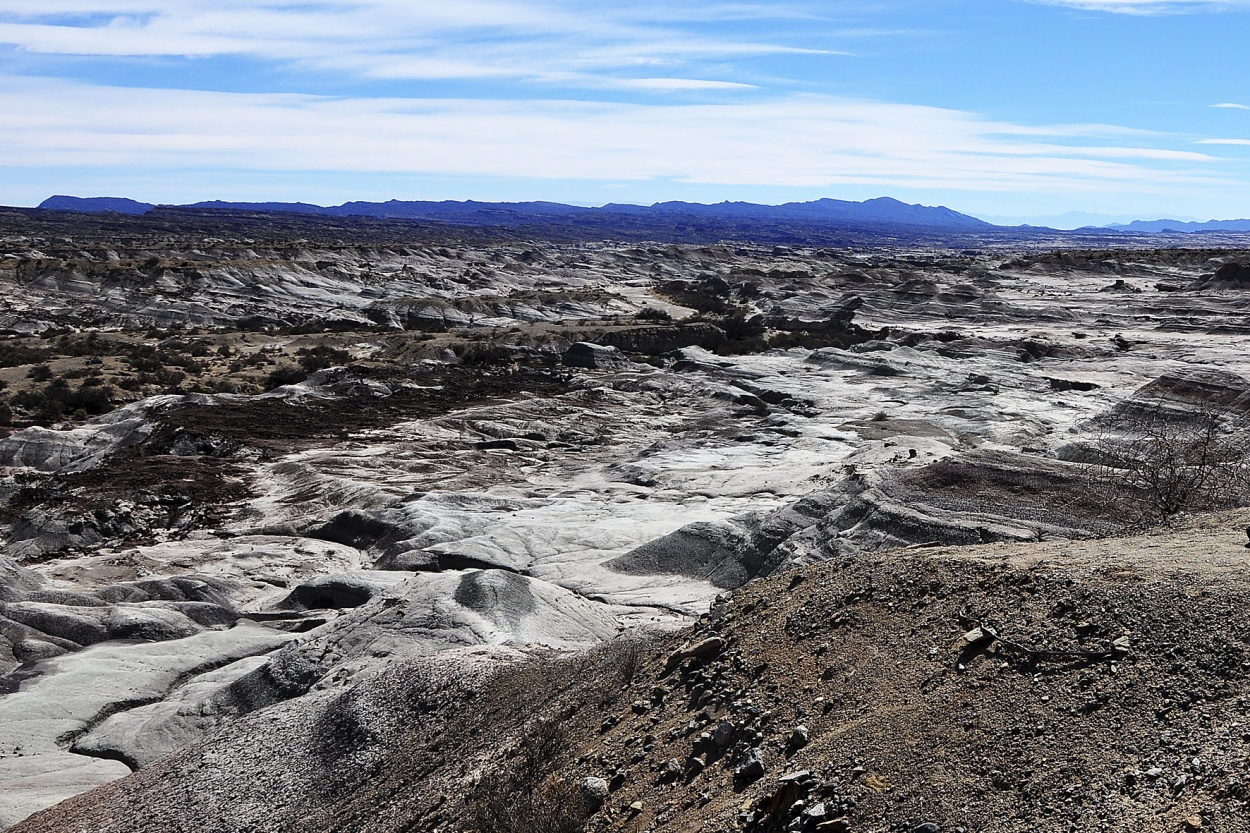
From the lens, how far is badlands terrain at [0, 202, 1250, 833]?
620 centimetres

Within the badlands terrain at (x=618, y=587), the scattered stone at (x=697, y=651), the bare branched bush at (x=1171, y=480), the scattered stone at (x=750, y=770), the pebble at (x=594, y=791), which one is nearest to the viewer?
the badlands terrain at (x=618, y=587)

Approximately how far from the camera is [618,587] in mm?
17562

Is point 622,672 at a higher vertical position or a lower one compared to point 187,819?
higher

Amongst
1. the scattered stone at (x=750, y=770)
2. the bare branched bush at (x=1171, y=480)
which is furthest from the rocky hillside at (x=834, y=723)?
the bare branched bush at (x=1171, y=480)

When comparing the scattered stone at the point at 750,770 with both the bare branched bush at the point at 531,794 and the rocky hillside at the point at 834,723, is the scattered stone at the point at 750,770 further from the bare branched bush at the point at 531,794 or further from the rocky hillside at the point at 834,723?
the bare branched bush at the point at 531,794

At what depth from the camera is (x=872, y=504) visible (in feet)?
55.6

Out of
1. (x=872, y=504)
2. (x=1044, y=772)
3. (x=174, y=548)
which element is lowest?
(x=174, y=548)

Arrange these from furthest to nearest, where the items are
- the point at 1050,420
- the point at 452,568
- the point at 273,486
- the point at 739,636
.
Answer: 1. the point at 1050,420
2. the point at 273,486
3. the point at 452,568
4. the point at 739,636

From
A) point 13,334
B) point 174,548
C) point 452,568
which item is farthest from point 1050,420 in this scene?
point 13,334

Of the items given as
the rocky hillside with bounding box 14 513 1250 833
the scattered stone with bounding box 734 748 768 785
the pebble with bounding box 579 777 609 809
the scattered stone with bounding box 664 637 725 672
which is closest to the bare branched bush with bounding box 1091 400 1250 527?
the rocky hillside with bounding box 14 513 1250 833

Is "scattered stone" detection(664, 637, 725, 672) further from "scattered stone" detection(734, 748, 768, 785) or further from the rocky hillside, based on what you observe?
"scattered stone" detection(734, 748, 768, 785)

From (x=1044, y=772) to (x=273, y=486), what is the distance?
78.4ft

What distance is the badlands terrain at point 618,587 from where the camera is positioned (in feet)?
20.3

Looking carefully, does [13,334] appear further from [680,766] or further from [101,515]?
[680,766]
